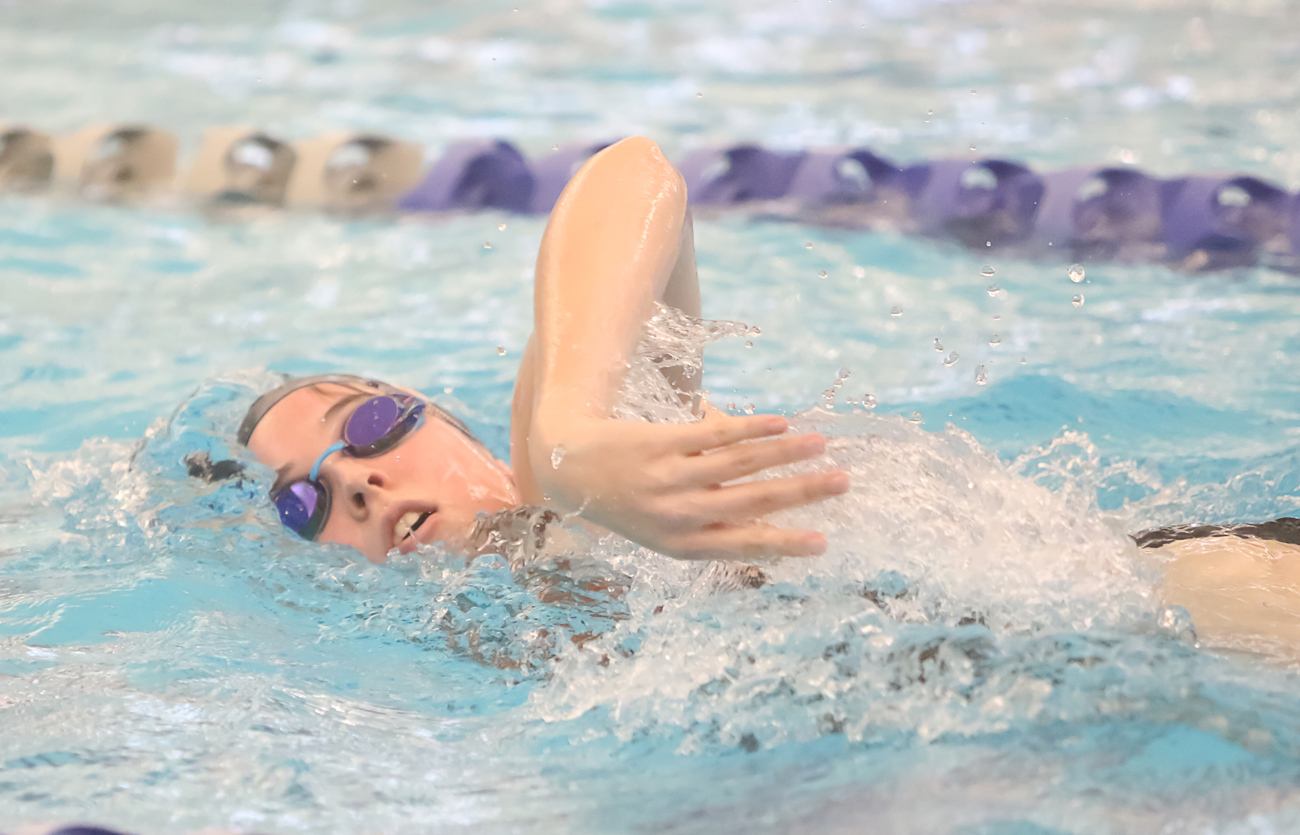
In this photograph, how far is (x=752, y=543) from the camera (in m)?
1.14

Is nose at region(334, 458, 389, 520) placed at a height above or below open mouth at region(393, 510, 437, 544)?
above


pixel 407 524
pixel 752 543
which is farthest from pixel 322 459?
pixel 752 543

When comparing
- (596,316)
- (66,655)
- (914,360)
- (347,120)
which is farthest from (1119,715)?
(347,120)

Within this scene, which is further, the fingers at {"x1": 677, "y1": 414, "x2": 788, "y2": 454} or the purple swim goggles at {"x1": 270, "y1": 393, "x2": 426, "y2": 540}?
the purple swim goggles at {"x1": 270, "y1": 393, "x2": 426, "y2": 540}

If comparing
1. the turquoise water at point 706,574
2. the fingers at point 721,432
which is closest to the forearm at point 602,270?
the fingers at point 721,432

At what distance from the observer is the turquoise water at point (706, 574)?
1.24 meters

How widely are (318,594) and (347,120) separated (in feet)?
14.1

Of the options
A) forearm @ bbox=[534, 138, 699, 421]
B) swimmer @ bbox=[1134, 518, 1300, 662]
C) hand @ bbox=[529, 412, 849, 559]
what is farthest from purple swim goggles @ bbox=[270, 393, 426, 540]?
swimmer @ bbox=[1134, 518, 1300, 662]

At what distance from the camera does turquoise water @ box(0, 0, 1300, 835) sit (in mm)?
1240

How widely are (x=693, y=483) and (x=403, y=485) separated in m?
0.88

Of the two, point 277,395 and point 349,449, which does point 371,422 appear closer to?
point 349,449

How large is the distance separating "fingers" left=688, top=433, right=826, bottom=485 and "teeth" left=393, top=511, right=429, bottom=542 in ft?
2.82

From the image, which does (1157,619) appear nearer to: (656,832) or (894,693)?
(894,693)

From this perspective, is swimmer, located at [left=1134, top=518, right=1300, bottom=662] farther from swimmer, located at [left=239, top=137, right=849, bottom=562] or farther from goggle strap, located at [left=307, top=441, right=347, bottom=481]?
goggle strap, located at [left=307, top=441, right=347, bottom=481]
